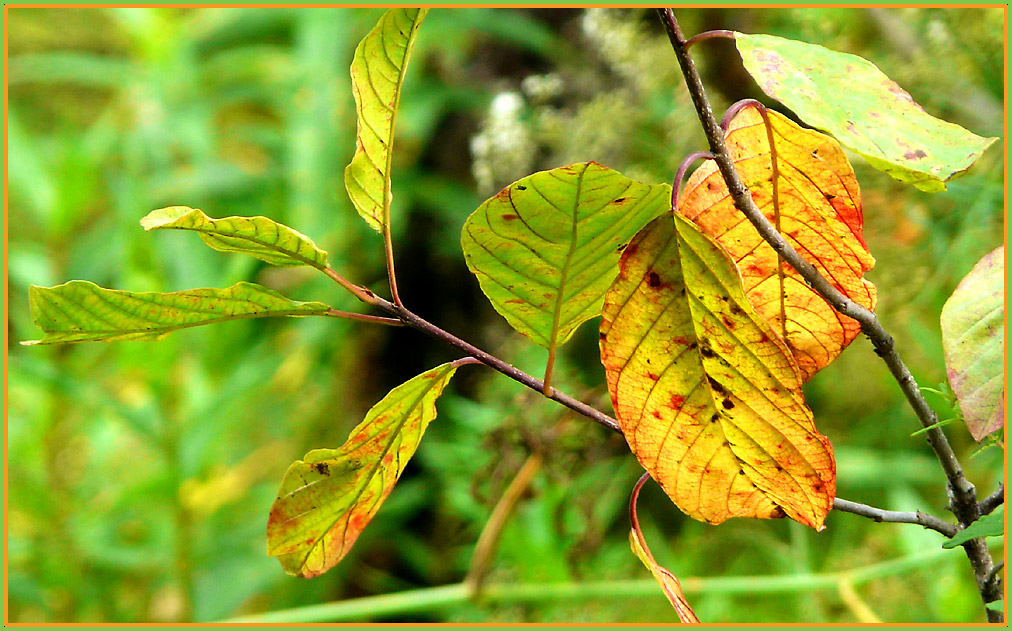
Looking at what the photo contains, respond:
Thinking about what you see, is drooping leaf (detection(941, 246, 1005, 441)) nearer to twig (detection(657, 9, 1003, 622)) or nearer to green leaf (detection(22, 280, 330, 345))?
twig (detection(657, 9, 1003, 622))

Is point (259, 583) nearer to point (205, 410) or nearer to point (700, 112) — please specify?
point (205, 410)

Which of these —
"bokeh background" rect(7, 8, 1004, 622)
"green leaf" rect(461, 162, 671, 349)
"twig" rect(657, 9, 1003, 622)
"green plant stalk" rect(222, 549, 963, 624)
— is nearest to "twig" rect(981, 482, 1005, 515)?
"twig" rect(657, 9, 1003, 622)

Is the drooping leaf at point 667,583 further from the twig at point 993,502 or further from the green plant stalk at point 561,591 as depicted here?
the green plant stalk at point 561,591

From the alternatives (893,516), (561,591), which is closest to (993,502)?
(893,516)

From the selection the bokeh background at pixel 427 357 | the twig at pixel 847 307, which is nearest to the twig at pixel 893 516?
the twig at pixel 847 307

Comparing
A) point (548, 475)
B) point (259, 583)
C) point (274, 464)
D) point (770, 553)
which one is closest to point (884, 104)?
point (548, 475)
